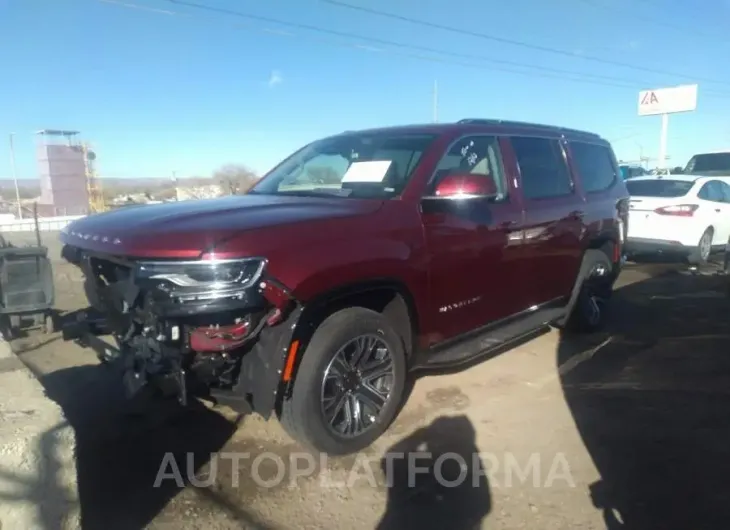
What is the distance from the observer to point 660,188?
10.5 m

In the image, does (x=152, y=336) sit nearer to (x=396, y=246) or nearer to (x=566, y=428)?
(x=396, y=246)

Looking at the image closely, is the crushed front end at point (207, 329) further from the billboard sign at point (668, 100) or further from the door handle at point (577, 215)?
the billboard sign at point (668, 100)

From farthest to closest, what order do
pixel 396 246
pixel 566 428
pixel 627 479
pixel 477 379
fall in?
pixel 477 379, pixel 566 428, pixel 396 246, pixel 627 479

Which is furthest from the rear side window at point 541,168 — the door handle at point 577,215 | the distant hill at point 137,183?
the distant hill at point 137,183

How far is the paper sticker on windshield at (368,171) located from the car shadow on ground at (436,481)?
1.72 metres

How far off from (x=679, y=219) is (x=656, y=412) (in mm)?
7092

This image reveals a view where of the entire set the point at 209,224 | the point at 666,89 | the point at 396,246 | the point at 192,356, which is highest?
the point at 666,89

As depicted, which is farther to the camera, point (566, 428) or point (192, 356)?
point (566, 428)

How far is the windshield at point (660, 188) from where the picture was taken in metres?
10.2

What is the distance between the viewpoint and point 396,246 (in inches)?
131

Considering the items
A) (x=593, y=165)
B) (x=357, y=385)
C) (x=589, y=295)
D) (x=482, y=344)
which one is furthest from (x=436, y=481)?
(x=593, y=165)

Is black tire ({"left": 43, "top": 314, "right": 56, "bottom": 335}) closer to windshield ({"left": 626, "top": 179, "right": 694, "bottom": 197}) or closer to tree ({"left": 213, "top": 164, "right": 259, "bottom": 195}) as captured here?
tree ({"left": 213, "top": 164, "right": 259, "bottom": 195})

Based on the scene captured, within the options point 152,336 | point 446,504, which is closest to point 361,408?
point 446,504

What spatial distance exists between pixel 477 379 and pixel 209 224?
269 centimetres
